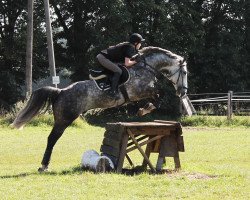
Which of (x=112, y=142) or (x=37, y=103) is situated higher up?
(x=37, y=103)

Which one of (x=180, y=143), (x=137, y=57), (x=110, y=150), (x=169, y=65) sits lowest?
(x=110, y=150)

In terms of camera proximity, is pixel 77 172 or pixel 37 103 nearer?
pixel 77 172

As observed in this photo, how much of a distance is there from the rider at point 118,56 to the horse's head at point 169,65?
1.38 feet

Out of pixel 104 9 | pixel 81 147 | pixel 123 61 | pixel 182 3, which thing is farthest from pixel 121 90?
pixel 182 3

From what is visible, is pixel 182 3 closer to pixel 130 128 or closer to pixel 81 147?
pixel 81 147

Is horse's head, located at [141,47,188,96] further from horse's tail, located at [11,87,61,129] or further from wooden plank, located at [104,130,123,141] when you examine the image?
horse's tail, located at [11,87,61,129]

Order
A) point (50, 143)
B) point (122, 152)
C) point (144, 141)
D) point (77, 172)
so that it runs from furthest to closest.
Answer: point (50, 143)
point (144, 141)
point (122, 152)
point (77, 172)

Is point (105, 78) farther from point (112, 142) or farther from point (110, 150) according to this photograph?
point (110, 150)

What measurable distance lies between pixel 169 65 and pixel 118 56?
1.15 meters

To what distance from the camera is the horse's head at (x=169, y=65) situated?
10.8m

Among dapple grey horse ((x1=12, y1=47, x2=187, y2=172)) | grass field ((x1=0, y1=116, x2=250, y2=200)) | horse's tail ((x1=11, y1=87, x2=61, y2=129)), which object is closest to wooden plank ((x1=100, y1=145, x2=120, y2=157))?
grass field ((x1=0, y1=116, x2=250, y2=200))

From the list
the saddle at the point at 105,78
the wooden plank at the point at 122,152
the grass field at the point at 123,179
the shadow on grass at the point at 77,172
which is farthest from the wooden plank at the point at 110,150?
the saddle at the point at 105,78

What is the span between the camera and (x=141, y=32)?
34.2m

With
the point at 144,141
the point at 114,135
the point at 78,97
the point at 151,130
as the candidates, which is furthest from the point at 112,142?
the point at 78,97
